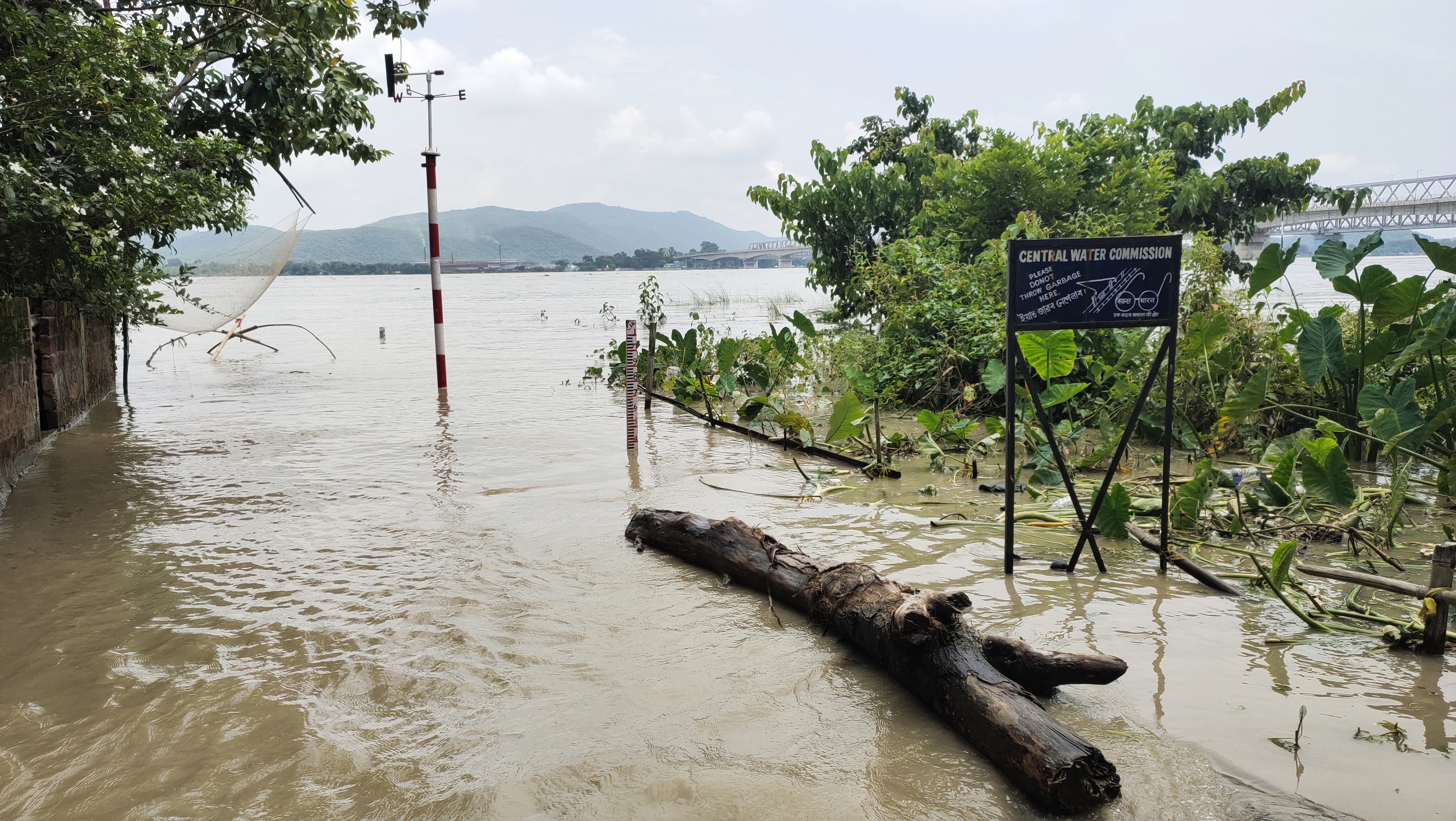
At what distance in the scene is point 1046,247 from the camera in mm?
4520

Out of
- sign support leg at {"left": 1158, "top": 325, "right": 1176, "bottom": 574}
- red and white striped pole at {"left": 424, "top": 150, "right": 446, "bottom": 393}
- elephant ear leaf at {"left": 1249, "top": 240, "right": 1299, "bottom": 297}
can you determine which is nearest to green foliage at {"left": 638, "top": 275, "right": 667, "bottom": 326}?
red and white striped pole at {"left": 424, "top": 150, "right": 446, "bottom": 393}

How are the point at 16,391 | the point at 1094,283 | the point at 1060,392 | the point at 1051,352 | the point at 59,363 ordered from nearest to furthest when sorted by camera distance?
the point at 1094,283 → the point at 1051,352 → the point at 1060,392 → the point at 16,391 → the point at 59,363

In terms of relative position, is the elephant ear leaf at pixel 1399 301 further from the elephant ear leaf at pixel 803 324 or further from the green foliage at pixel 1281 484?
the elephant ear leaf at pixel 803 324

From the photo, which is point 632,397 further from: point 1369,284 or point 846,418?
point 1369,284

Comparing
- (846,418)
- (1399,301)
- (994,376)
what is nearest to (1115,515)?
(994,376)

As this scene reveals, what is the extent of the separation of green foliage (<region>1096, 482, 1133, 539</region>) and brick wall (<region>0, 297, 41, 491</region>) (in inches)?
309

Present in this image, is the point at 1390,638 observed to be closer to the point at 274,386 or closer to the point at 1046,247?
the point at 1046,247

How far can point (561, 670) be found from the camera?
3750 millimetres

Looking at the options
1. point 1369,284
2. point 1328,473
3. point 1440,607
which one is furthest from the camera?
point 1369,284

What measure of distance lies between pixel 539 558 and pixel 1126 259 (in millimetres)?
3699

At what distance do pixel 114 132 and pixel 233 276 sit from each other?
7936 millimetres

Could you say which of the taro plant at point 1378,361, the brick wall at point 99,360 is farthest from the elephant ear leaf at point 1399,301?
the brick wall at point 99,360

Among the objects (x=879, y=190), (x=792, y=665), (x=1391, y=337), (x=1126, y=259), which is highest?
(x=879, y=190)

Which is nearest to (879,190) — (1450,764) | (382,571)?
(382,571)
